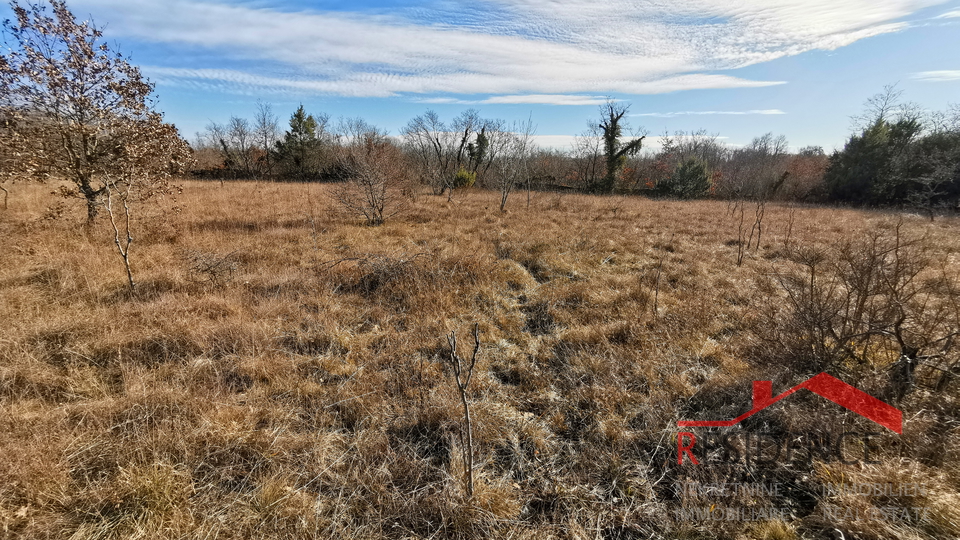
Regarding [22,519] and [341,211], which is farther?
[341,211]

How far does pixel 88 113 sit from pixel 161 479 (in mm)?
8318

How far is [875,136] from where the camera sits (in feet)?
68.7

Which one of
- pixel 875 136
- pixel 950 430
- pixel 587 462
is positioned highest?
pixel 875 136

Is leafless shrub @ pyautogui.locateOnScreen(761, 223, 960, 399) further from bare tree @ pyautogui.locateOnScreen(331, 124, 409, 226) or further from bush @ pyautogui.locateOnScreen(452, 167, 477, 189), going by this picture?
bush @ pyautogui.locateOnScreen(452, 167, 477, 189)

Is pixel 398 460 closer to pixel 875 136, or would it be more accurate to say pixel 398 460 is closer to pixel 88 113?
pixel 88 113

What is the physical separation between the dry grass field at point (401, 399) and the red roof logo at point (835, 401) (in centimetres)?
9

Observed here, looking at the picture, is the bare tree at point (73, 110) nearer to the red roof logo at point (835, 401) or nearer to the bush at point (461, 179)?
the red roof logo at point (835, 401)

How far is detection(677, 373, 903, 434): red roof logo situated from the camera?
2482mm

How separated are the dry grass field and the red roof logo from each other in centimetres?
9

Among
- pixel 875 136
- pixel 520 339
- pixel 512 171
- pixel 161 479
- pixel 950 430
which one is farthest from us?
pixel 875 136

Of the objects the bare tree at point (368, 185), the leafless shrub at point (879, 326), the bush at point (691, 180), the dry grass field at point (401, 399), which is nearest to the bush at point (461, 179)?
the bare tree at point (368, 185)

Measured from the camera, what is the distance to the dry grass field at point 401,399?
200 centimetres

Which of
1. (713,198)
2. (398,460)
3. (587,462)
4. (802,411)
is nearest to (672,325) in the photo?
(802,411)

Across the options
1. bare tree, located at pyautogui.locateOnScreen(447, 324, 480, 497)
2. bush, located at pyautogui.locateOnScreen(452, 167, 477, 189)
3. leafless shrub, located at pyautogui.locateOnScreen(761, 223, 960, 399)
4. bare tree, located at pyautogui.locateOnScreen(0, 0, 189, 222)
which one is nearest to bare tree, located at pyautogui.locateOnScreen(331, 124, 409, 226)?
bare tree, located at pyautogui.locateOnScreen(0, 0, 189, 222)
